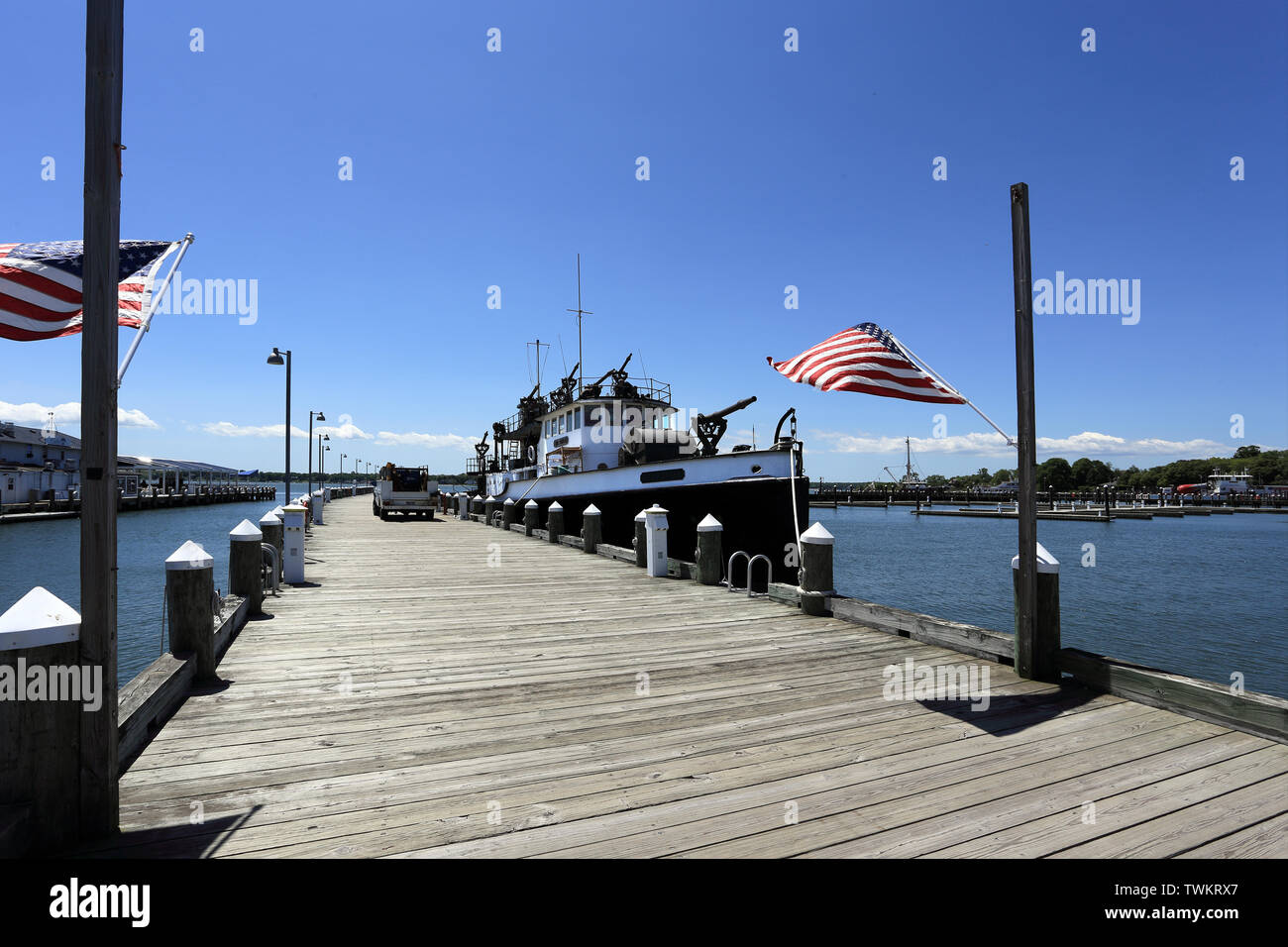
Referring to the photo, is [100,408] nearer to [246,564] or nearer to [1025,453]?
[246,564]

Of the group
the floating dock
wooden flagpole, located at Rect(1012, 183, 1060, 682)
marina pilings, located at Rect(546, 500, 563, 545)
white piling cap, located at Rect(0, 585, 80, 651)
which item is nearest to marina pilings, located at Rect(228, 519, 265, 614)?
white piling cap, located at Rect(0, 585, 80, 651)

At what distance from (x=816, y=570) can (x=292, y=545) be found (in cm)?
812

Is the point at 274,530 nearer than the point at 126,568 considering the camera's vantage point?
Yes

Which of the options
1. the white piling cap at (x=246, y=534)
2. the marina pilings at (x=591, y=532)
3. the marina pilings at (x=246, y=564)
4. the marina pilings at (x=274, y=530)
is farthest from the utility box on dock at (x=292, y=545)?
the marina pilings at (x=591, y=532)

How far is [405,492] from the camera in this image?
103 feet

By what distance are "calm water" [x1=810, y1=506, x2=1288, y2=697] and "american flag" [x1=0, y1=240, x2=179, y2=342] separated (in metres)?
16.3

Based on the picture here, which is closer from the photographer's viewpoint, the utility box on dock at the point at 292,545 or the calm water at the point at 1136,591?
the utility box on dock at the point at 292,545

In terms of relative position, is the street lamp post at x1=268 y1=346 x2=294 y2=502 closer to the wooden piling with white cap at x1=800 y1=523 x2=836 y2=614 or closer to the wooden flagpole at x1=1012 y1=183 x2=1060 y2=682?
the wooden piling with white cap at x1=800 y1=523 x2=836 y2=614

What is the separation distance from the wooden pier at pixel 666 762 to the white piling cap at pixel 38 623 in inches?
36.8

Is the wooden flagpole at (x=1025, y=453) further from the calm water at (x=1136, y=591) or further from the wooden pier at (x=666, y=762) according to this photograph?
the calm water at (x=1136, y=591)

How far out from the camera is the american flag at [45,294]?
343 centimetres

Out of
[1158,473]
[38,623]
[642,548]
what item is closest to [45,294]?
[38,623]
